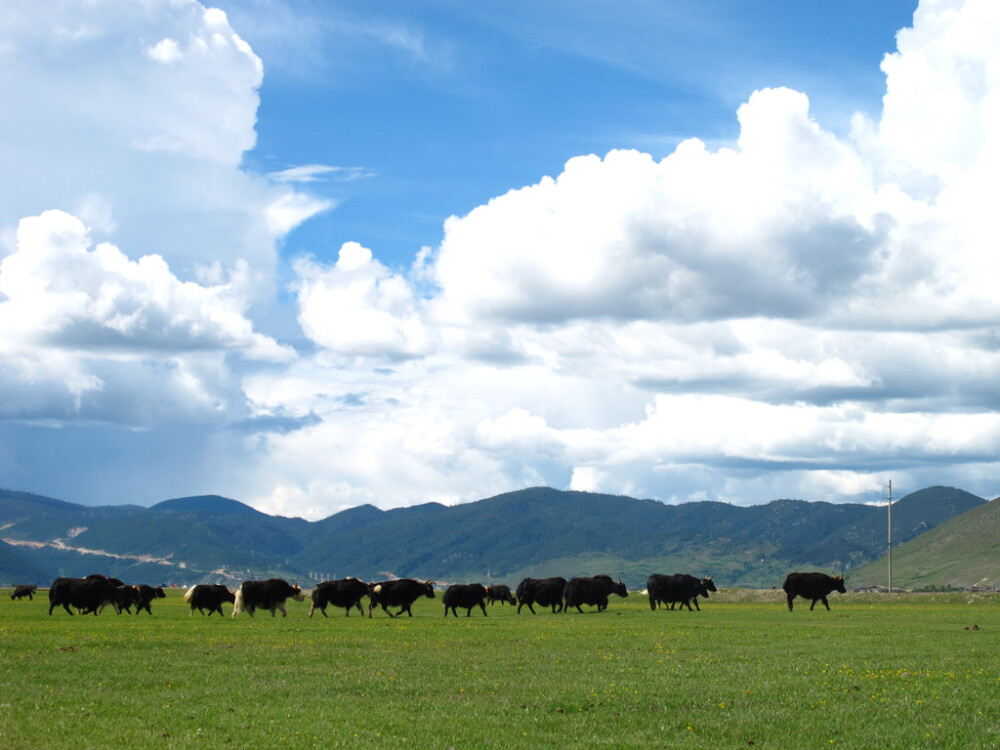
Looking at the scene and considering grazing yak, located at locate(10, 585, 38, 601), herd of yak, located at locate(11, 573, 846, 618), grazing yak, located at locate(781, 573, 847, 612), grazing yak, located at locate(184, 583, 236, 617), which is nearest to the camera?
herd of yak, located at locate(11, 573, 846, 618)

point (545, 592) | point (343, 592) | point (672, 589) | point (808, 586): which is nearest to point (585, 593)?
point (545, 592)

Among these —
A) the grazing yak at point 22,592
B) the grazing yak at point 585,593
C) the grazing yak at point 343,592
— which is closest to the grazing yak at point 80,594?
the grazing yak at point 343,592

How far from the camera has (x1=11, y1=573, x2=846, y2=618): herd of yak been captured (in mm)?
52531

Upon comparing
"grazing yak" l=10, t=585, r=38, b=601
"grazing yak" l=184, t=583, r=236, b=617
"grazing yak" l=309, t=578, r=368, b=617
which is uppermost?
"grazing yak" l=309, t=578, r=368, b=617

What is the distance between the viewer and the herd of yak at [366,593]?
2068 inches

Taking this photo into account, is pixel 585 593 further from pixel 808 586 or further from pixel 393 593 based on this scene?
pixel 808 586

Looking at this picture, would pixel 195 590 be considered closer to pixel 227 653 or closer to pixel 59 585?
pixel 59 585

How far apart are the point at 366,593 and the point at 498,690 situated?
107 feet

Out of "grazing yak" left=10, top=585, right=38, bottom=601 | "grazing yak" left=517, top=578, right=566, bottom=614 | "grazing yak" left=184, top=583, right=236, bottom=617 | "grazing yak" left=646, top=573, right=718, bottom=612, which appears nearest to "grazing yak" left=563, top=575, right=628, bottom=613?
"grazing yak" left=517, top=578, right=566, bottom=614

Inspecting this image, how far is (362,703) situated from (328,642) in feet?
42.5

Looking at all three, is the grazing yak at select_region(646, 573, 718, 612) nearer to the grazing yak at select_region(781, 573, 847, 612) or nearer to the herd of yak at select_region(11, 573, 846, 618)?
the herd of yak at select_region(11, 573, 846, 618)

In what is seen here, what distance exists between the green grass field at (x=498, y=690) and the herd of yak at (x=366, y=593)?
16.0m

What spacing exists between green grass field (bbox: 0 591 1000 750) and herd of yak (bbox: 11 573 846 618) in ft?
52.4

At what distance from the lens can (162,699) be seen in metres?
21.2
